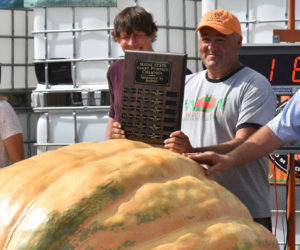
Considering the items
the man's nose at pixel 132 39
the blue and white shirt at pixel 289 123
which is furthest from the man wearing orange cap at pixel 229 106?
the man's nose at pixel 132 39

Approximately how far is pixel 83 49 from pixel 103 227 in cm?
358

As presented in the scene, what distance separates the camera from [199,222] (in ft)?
3.62

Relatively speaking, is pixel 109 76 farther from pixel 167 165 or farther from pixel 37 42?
pixel 37 42

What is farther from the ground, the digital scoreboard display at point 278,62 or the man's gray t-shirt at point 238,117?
→ the digital scoreboard display at point 278,62

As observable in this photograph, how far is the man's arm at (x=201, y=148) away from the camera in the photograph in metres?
1.47

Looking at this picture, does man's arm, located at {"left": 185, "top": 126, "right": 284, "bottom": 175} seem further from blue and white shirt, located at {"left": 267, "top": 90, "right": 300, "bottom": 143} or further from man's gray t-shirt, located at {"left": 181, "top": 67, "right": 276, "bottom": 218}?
man's gray t-shirt, located at {"left": 181, "top": 67, "right": 276, "bottom": 218}

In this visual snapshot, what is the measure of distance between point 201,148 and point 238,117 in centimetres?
32

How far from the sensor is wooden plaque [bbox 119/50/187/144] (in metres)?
1.47

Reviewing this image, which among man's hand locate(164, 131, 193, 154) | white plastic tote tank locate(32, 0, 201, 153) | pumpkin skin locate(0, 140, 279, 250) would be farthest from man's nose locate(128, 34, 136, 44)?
white plastic tote tank locate(32, 0, 201, 153)

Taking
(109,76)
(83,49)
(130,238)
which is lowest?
(130,238)

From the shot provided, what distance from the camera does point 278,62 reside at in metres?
3.19

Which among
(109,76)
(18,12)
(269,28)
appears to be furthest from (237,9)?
(18,12)

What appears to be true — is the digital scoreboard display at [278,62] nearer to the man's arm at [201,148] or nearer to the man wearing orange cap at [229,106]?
the man wearing orange cap at [229,106]

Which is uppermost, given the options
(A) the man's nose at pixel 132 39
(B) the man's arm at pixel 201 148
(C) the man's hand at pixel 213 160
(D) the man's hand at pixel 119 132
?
(A) the man's nose at pixel 132 39
